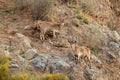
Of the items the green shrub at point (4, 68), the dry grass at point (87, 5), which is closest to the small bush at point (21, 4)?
the dry grass at point (87, 5)

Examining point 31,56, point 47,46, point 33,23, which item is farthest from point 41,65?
point 33,23

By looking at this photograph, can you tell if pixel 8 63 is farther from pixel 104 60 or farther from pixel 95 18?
pixel 95 18

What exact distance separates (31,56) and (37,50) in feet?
1.64

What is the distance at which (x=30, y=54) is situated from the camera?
10.5 meters

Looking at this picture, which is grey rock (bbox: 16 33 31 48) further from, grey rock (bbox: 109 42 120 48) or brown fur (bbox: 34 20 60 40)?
grey rock (bbox: 109 42 120 48)

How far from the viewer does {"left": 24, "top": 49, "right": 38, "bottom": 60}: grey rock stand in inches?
408

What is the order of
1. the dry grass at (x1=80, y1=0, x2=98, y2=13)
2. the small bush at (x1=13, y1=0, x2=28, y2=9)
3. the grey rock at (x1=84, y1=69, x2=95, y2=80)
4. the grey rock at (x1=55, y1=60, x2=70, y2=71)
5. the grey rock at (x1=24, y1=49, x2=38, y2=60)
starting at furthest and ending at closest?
the dry grass at (x1=80, y1=0, x2=98, y2=13) < the small bush at (x1=13, y1=0, x2=28, y2=9) < the grey rock at (x1=84, y1=69, x2=95, y2=80) < the grey rock at (x1=24, y1=49, x2=38, y2=60) < the grey rock at (x1=55, y1=60, x2=70, y2=71)

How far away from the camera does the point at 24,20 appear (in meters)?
12.5

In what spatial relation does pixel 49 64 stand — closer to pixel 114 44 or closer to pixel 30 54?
pixel 30 54

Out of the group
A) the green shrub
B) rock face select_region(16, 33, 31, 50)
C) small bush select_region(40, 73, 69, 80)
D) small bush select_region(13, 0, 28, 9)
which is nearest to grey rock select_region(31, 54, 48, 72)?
rock face select_region(16, 33, 31, 50)

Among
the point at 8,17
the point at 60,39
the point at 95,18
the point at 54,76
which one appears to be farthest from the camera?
the point at 95,18

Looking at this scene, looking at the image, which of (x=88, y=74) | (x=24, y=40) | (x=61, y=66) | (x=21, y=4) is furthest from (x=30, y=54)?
(x=21, y=4)

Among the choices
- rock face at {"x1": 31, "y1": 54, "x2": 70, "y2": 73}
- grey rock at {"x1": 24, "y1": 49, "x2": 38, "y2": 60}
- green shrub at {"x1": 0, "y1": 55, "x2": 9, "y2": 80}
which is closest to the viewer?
green shrub at {"x1": 0, "y1": 55, "x2": 9, "y2": 80}

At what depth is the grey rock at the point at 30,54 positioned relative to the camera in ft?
34.0
